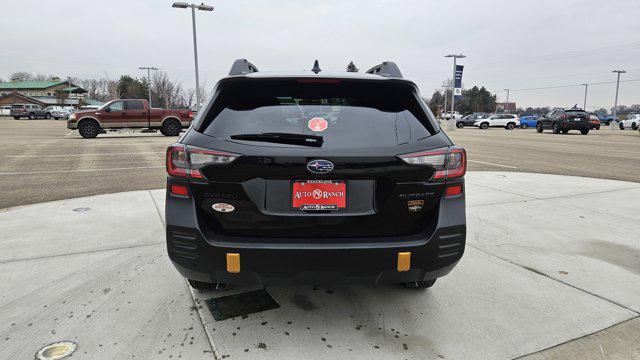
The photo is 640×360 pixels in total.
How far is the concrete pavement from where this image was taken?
2.48 m

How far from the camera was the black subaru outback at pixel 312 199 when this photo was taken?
7.38 feet

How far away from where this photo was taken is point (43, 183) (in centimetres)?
753

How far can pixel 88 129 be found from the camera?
1953 centimetres

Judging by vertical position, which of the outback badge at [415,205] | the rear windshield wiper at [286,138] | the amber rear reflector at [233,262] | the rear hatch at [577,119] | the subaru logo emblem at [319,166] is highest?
the rear hatch at [577,119]

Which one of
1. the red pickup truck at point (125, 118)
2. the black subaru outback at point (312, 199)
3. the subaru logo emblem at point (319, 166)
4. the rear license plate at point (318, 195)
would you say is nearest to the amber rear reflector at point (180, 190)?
the black subaru outback at point (312, 199)

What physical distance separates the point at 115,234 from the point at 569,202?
6.31 meters

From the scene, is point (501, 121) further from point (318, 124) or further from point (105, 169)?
point (318, 124)

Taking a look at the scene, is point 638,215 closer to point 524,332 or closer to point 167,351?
point 524,332

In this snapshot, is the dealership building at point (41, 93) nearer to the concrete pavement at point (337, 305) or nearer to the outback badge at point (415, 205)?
the concrete pavement at point (337, 305)

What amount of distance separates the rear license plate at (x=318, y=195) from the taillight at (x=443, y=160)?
397 mm

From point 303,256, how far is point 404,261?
1.90ft

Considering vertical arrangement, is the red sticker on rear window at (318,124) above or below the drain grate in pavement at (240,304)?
above

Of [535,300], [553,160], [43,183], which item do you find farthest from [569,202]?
[43,183]

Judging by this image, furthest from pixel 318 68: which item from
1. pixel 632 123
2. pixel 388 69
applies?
pixel 632 123
